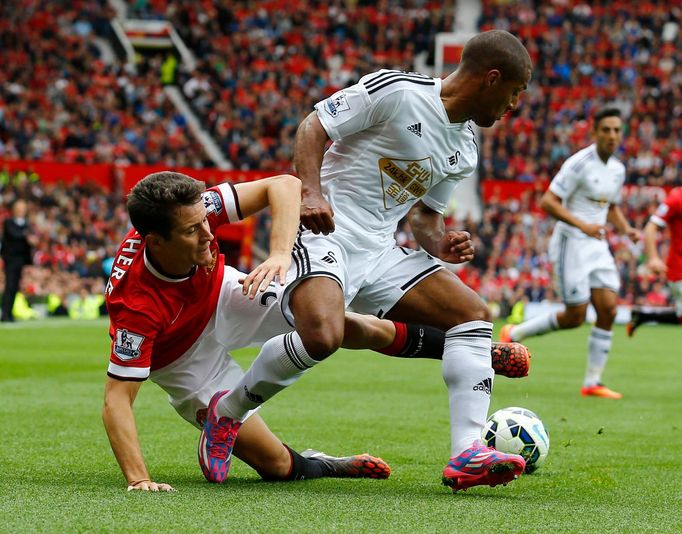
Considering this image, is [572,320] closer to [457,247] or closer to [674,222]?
[674,222]

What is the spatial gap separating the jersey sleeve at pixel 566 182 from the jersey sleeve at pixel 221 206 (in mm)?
5908

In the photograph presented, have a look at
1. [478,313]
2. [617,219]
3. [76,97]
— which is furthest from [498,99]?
[76,97]

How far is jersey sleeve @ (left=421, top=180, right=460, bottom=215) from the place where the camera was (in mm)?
5597

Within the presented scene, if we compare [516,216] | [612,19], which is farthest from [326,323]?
[612,19]

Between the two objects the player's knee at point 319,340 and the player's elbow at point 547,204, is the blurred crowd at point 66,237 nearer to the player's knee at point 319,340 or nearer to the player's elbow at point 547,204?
the player's elbow at point 547,204

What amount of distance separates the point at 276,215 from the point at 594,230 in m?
5.59

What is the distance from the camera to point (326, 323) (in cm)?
474

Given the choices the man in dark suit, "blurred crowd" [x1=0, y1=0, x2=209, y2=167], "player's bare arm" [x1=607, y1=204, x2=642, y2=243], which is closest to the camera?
"player's bare arm" [x1=607, y1=204, x2=642, y2=243]

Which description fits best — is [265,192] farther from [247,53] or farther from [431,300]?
[247,53]

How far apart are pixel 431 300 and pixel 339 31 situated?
100.0ft

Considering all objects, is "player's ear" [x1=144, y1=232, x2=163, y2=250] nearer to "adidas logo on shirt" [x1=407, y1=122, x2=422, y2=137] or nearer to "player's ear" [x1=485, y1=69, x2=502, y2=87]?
"adidas logo on shirt" [x1=407, y1=122, x2=422, y2=137]

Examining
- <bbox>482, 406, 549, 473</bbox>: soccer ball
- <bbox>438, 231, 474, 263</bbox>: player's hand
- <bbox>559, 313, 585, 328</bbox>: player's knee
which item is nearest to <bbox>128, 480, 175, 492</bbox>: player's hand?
<bbox>482, 406, 549, 473</bbox>: soccer ball

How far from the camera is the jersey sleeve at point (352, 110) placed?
16.6 ft

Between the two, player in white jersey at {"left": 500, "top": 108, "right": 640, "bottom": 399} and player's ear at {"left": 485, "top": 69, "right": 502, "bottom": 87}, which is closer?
player's ear at {"left": 485, "top": 69, "right": 502, "bottom": 87}
